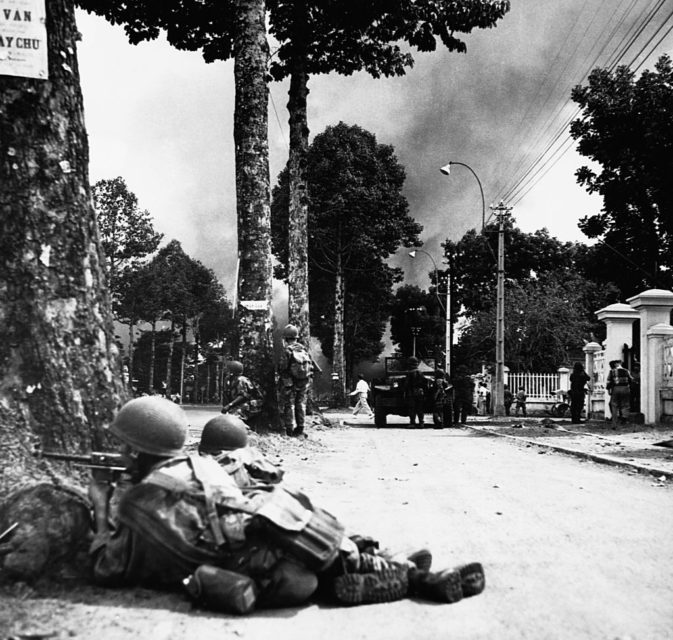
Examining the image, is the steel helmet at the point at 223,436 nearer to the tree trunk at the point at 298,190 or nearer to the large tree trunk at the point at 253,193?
the large tree trunk at the point at 253,193

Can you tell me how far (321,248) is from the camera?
4125cm

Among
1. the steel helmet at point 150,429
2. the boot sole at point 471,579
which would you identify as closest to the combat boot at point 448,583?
the boot sole at point 471,579

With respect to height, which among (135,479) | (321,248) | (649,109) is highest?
(649,109)

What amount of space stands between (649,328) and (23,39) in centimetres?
1704

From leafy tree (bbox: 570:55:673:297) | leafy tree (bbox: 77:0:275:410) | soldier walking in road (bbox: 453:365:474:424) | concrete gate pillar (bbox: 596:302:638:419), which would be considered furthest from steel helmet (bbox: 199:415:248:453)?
leafy tree (bbox: 570:55:673:297)

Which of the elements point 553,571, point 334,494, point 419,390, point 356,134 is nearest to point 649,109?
point 419,390

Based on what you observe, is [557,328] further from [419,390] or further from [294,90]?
[294,90]

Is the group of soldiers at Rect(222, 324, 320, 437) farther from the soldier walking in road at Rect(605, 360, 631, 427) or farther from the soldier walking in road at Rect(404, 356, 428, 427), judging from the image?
the soldier walking in road at Rect(404, 356, 428, 427)

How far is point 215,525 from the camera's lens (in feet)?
11.9

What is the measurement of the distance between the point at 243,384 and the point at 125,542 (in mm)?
8071

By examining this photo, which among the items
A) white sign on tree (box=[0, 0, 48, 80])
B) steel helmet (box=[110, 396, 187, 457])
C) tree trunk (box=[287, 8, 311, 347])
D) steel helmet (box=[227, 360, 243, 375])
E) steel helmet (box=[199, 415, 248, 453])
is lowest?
steel helmet (box=[199, 415, 248, 453])

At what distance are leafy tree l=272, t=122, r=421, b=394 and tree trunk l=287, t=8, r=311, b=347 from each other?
1770cm

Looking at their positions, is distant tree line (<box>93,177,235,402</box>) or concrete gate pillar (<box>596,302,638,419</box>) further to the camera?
distant tree line (<box>93,177,235,402</box>)

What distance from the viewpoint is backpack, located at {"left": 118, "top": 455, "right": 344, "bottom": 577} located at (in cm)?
358
